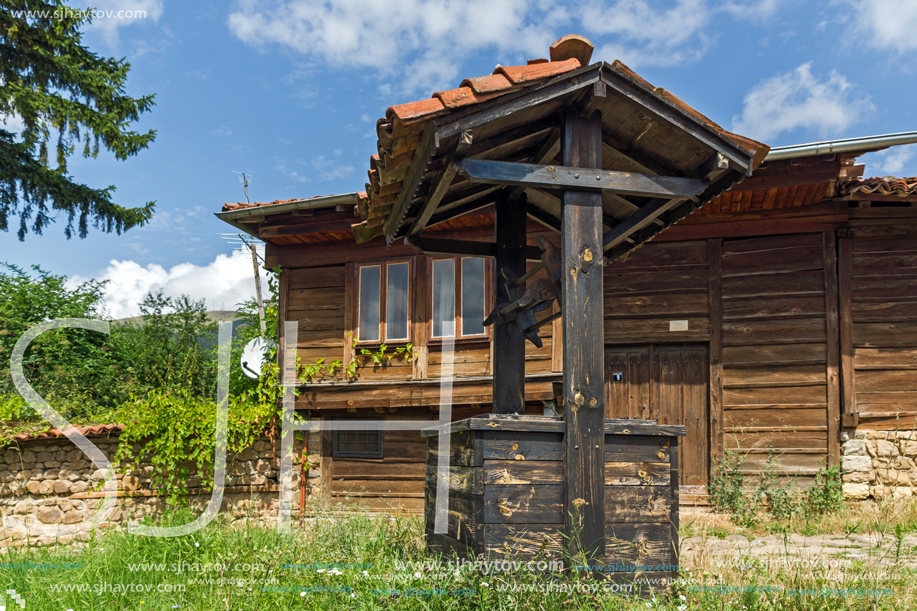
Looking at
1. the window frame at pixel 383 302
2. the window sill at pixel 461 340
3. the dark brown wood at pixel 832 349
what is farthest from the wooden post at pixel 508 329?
the dark brown wood at pixel 832 349

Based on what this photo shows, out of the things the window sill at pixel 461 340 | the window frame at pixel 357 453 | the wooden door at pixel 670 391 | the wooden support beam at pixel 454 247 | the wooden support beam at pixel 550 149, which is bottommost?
the window frame at pixel 357 453

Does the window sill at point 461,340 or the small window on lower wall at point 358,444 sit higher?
the window sill at point 461,340

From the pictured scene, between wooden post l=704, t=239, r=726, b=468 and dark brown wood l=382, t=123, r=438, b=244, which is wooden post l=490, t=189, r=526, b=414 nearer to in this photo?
dark brown wood l=382, t=123, r=438, b=244

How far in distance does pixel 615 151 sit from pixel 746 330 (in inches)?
217

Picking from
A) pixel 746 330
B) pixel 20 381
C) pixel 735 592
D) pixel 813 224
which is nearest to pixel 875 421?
pixel 746 330

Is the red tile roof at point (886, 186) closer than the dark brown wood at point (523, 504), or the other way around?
the dark brown wood at point (523, 504)

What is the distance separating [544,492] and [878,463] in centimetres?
676

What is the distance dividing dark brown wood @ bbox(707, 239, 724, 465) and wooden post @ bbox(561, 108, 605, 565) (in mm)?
5736

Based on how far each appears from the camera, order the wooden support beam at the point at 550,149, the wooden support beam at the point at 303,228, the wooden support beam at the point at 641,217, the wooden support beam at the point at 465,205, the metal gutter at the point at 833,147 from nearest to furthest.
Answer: the wooden support beam at the point at 641,217 → the wooden support beam at the point at 550,149 → the wooden support beam at the point at 465,205 → the metal gutter at the point at 833,147 → the wooden support beam at the point at 303,228

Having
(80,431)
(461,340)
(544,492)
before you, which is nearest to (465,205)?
(544,492)

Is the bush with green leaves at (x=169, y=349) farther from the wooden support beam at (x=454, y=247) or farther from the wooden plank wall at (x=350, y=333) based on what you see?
the wooden support beam at (x=454, y=247)

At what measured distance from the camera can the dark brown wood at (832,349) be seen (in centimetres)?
830

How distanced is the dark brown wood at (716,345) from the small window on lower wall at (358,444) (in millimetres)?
4807

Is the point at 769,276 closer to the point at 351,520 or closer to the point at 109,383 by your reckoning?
the point at 351,520
